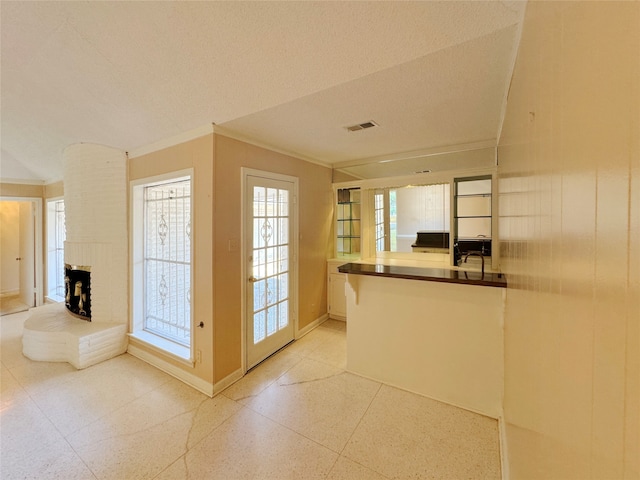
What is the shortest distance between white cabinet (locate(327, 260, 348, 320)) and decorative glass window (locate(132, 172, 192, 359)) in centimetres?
190

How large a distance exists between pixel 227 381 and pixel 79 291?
2.35 m

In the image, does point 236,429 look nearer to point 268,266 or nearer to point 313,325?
point 268,266

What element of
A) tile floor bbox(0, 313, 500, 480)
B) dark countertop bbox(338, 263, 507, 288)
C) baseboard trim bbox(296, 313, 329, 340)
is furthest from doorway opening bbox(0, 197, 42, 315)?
dark countertop bbox(338, 263, 507, 288)

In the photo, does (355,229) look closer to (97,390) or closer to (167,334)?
(167,334)

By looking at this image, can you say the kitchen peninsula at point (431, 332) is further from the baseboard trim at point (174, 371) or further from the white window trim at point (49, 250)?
the white window trim at point (49, 250)

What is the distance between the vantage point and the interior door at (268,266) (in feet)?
8.58

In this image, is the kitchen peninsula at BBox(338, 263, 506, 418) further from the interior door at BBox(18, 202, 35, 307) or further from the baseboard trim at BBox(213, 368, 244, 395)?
the interior door at BBox(18, 202, 35, 307)

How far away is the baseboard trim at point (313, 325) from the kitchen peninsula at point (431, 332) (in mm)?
947

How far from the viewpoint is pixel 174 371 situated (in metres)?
2.55

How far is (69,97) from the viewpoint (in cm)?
Answer: 229

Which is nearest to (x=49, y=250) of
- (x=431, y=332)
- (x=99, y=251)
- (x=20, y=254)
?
(x=20, y=254)

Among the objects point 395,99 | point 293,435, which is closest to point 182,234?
point 293,435

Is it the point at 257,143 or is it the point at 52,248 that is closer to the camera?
the point at 257,143

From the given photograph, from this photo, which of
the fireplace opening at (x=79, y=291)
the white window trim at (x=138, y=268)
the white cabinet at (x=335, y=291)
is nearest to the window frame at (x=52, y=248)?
the fireplace opening at (x=79, y=291)
